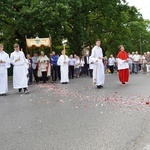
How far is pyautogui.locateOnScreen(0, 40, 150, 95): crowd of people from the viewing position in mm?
15359

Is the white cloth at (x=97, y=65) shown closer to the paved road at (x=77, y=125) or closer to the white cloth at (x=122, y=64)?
the white cloth at (x=122, y=64)

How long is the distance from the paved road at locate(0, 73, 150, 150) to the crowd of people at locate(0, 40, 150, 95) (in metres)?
4.16

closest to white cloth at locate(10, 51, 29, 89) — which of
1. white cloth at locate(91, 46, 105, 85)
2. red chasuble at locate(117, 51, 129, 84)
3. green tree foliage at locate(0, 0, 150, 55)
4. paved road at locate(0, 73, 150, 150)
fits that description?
white cloth at locate(91, 46, 105, 85)

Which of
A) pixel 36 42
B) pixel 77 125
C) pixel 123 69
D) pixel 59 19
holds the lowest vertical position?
pixel 77 125

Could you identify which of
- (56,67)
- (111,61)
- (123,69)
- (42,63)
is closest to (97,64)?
(123,69)

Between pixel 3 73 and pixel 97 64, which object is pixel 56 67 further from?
pixel 3 73

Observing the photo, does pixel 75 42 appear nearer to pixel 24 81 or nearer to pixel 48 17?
pixel 48 17

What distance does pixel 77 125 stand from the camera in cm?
744

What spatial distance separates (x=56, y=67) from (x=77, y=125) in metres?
17.2

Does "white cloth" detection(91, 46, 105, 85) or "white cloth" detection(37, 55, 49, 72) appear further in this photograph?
"white cloth" detection(37, 55, 49, 72)

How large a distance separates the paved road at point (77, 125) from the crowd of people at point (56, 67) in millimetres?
4162

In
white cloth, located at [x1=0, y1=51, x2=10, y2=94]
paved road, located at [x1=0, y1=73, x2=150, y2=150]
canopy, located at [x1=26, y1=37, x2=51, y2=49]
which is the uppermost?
canopy, located at [x1=26, y1=37, x2=51, y2=49]

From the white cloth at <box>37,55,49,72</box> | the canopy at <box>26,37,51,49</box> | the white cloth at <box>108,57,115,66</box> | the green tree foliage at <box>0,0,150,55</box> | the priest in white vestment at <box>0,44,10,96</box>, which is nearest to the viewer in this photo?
the priest in white vestment at <box>0,44,10,96</box>

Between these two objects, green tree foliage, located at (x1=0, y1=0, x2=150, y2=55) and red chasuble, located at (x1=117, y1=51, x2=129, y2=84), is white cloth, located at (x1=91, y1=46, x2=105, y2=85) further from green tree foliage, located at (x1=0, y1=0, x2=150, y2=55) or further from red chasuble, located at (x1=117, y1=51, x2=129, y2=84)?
green tree foliage, located at (x1=0, y1=0, x2=150, y2=55)
